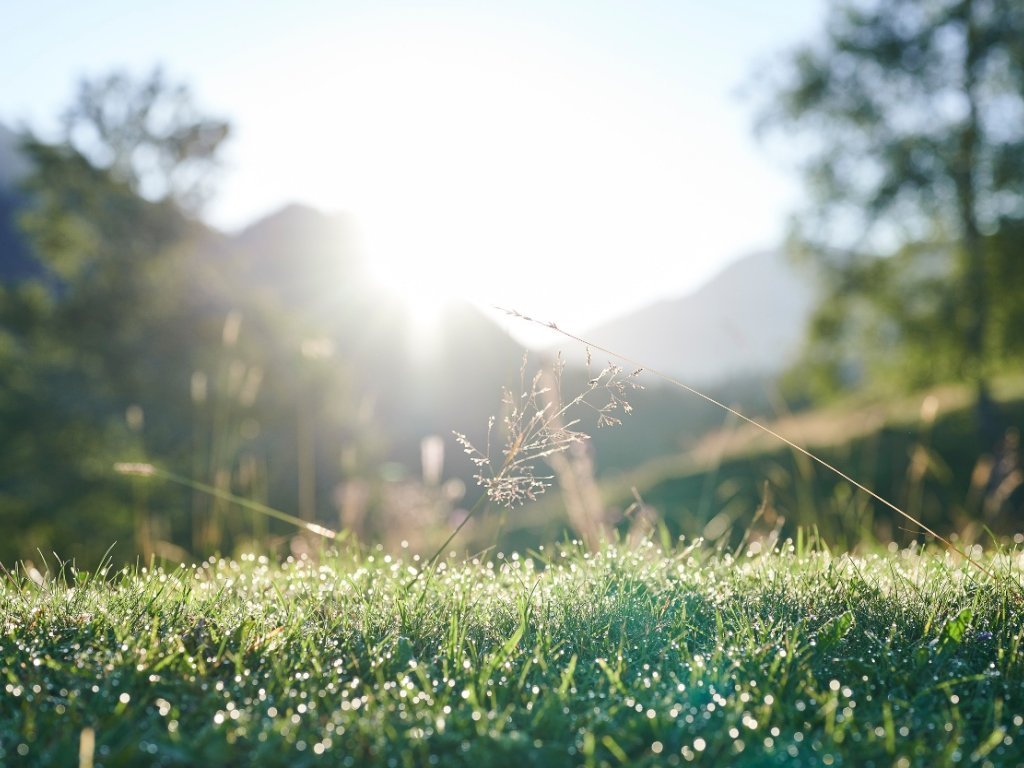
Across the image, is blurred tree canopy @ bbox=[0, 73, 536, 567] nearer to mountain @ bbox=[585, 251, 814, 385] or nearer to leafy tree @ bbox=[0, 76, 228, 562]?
leafy tree @ bbox=[0, 76, 228, 562]

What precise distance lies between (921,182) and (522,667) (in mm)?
14596

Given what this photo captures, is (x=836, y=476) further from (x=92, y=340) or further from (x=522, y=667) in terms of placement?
(x=92, y=340)

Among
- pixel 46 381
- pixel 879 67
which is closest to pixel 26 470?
pixel 46 381

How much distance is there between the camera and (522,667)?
7.15 feet

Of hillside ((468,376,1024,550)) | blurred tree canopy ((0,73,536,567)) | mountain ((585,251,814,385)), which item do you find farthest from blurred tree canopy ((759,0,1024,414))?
mountain ((585,251,814,385))

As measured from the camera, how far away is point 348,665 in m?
2.15

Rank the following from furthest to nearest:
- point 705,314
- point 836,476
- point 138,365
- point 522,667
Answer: point 705,314, point 138,365, point 836,476, point 522,667

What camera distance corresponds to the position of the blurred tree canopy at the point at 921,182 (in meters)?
13.4

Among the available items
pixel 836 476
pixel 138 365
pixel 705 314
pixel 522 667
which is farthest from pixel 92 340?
pixel 705 314

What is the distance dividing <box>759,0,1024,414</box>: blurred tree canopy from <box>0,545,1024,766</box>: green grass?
42.2 feet

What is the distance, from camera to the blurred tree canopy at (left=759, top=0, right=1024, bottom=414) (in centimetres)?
1345

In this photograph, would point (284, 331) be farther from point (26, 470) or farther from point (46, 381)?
point (26, 470)

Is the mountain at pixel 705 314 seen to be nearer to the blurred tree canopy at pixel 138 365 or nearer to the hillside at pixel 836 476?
the blurred tree canopy at pixel 138 365

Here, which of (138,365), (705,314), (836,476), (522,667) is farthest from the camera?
(705,314)
